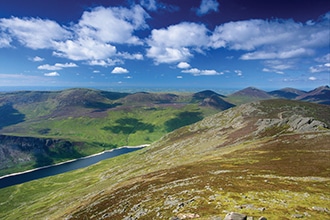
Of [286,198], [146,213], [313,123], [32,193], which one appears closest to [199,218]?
[146,213]

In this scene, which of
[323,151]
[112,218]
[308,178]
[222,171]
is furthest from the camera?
[323,151]

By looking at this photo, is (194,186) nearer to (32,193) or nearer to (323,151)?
(323,151)

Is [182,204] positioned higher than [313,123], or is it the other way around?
[313,123]

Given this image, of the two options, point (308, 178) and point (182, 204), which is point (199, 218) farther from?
point (308, 178)

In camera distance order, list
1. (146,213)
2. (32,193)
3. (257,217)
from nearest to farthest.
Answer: (257,217)
(146,213)
(32,193)

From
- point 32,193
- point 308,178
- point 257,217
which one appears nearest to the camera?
point 257,217

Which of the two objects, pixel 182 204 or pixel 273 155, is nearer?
pixel 182 204

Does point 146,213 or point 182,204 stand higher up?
point 182,204

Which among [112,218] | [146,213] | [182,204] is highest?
[182,204]

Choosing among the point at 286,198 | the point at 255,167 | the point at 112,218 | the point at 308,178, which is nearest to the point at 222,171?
the point at 255,167
